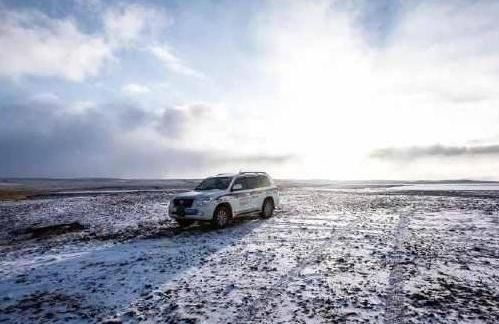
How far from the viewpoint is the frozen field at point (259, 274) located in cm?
711

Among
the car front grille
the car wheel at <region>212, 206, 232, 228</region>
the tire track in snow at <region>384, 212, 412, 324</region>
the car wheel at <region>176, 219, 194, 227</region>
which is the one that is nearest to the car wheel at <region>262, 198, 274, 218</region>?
the car wheel at <region>212, 206, 232, 228</region>

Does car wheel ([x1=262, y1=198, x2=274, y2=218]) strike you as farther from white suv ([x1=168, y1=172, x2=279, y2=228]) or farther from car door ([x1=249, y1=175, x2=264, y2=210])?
car door ([x1=249, y1=175, x2=264, y2=210])

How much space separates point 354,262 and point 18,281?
27.4 ft

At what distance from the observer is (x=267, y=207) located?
19.7m

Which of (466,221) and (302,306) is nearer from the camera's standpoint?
(302,306)

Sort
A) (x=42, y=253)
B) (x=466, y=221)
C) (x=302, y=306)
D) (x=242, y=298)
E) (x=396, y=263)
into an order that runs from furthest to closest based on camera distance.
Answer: (x=466, y=221) < (x=42, y=253) < (x=396, y=263) < (x=242, y=298) < (x=302, y=306)

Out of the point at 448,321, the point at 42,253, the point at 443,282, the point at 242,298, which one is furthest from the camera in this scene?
the point at 42,253

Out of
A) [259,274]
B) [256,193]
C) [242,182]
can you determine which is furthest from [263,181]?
[259,274]

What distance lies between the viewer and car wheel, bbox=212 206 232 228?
1636 centimetres

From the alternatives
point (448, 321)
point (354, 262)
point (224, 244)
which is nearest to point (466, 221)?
point (354, 262)

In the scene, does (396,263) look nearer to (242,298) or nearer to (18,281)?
(242,298)

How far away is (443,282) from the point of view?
860 centimetres

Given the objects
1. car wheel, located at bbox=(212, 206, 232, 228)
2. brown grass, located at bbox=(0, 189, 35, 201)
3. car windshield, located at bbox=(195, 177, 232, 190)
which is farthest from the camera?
brown grass, located at bbox=(0, 189, 35, 201)

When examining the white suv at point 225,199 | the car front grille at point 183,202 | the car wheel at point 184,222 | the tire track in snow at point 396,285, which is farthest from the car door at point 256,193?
the tire track in snow at point 396,285
